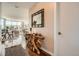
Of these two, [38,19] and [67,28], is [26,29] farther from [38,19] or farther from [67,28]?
[67,28]

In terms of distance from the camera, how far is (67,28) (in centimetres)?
226

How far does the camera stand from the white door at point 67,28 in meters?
2.17

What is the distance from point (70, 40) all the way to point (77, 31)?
197 millimetres

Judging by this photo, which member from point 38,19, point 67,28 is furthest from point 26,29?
point 67,28

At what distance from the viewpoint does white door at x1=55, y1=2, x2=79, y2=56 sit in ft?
7.13

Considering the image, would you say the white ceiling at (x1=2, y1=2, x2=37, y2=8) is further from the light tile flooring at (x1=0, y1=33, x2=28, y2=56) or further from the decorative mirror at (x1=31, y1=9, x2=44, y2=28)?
the light tile flooring at (x1=0, y1=33, x2=28, y2=56)

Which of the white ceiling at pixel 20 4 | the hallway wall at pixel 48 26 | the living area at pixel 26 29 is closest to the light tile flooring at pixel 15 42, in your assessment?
the living area at pixel 26 29

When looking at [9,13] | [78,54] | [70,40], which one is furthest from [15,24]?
[78,54]

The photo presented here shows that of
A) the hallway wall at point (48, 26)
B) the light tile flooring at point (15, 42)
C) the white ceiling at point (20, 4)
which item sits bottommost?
the light tile flooring at point (15, 42)

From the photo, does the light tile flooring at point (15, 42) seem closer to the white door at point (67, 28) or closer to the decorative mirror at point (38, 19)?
the decorative mirror at point (38, 19)

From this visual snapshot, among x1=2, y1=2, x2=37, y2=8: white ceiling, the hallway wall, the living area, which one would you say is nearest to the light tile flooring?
the living area

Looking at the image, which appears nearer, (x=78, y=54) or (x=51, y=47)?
(x=78, y=54)

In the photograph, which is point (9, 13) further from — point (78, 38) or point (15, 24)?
point (78, 38)

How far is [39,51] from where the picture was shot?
2.22m
